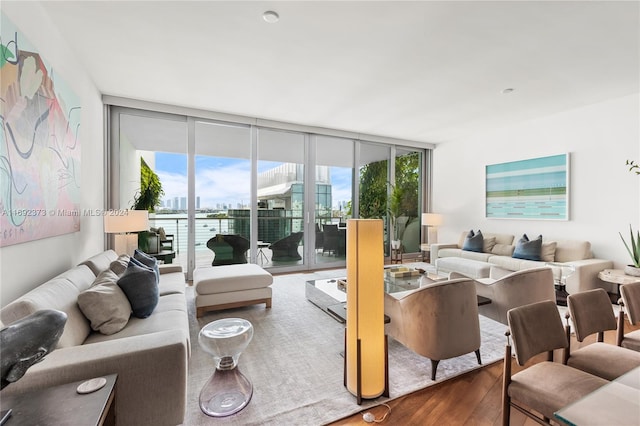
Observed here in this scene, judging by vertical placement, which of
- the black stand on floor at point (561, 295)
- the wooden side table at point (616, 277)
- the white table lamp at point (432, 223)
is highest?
the white table lamp at point (432, 223)

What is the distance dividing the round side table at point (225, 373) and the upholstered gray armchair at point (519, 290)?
2.08 meters

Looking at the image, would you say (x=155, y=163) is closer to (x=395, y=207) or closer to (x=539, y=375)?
(x=395, y=207)

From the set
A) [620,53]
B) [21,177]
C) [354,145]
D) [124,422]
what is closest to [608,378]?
[124,422]

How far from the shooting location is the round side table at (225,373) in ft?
5.73

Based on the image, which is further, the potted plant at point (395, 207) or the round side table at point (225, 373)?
the potted plant at point (395, 207)

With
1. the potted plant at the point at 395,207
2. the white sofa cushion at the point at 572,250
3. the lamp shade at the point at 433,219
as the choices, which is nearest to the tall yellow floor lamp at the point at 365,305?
the white sofa cushion at the point at 572,250

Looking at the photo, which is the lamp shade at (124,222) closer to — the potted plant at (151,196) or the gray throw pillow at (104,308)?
the potted plant at (151,196)

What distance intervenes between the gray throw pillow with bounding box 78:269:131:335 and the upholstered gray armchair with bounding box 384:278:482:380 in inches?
76.5

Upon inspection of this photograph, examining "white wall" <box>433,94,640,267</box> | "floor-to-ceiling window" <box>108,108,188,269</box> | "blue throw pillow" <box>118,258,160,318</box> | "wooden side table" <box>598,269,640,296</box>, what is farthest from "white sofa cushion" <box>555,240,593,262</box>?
"floor-to-ceiling window" <box>108,108,188,269</box>

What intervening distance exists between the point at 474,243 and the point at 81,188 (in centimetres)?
575

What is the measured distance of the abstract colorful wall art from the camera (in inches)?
64.1

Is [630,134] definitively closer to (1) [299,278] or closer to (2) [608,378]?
(2) [608,378]

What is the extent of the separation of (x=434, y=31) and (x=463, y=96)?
1.73 meters

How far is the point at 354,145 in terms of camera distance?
6164 mm
